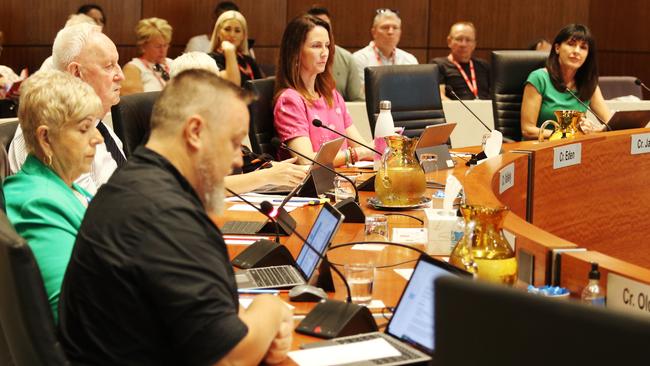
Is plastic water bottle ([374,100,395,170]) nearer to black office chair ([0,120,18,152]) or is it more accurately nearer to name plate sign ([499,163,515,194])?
name plate sign ([499,163,515,194])

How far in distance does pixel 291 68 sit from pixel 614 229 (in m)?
1.59

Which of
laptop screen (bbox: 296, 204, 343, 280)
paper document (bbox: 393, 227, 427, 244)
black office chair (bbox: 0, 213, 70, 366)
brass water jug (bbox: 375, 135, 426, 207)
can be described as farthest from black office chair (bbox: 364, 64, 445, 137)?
black office chair (bbox: 0, 213, 70, 366)

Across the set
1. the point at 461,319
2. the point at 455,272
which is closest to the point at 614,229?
the point at 455,272

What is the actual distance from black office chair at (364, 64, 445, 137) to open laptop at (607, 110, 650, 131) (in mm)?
912

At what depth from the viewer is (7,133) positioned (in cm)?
266

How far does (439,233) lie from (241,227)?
2.14 feet

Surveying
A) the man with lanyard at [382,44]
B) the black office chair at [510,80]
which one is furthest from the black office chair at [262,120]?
the man with lanyard at [382,44]

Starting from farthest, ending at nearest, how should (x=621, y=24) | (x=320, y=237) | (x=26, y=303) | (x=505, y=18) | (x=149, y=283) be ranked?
(x=621, y=24)
(x=505, y=18)
(x=320, y=237)
(x=26, y=303)
(x=149, y=283)

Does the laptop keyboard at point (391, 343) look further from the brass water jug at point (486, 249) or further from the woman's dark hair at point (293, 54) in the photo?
the woman's dark hair at point (293, 54)

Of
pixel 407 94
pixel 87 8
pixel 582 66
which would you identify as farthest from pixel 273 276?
pixel 87 8

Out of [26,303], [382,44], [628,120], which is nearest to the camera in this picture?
[26,303]

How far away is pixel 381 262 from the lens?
7.82 feet

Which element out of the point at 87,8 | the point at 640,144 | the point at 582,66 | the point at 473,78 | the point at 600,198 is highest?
the point at 87,8

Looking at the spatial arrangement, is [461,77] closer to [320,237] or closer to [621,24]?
[621,24]
